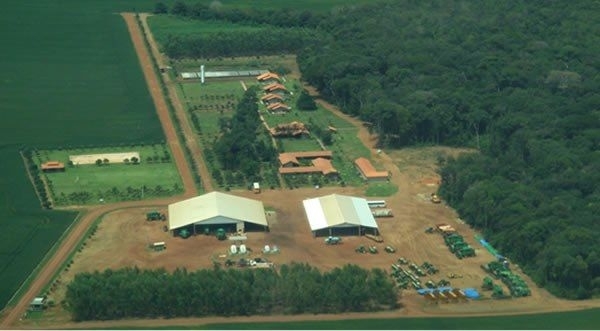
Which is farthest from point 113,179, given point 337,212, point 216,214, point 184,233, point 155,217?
point 337,212

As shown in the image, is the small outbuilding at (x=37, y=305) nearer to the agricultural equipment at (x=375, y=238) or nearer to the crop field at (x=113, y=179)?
the crop field at (x=113, y=179)

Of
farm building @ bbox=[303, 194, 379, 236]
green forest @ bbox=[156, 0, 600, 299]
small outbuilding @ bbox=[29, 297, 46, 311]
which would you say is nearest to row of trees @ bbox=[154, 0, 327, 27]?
green forest @ bbox=[156, 0, 600, 299]

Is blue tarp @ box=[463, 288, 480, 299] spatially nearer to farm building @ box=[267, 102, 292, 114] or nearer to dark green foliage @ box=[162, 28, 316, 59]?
farm building @ box=[267, 102, 292, 114]

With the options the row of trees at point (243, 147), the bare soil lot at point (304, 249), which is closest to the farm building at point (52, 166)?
the bare soil lot at point (304, 249)

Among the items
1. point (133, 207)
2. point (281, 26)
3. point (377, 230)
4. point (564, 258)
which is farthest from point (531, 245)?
point (281, 26)

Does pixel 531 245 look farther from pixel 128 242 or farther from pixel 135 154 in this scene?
pixel 135 154
